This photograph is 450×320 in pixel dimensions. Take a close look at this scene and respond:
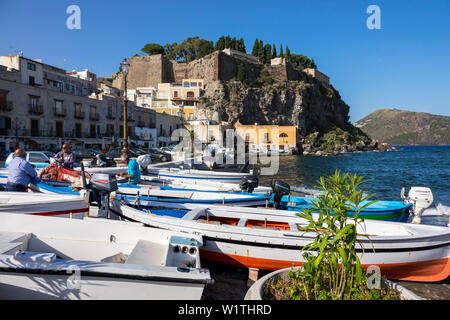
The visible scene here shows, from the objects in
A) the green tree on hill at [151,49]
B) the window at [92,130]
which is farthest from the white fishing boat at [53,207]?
the green tree on hill at [151,49]

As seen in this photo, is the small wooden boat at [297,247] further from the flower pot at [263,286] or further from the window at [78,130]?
the window at [78,130]

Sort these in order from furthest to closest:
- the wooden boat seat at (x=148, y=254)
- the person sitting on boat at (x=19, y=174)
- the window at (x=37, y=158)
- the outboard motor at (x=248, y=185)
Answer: the window at (x=37, y=158) < the outboard motor at (x=248, y=185) < the person sitting on boat at (x=19, y=174) < the wooden boat seat at (x=148, y=254)

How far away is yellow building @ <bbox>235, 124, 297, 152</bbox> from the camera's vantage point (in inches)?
2459

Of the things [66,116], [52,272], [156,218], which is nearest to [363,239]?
[156,218]

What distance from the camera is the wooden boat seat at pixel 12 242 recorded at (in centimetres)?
365

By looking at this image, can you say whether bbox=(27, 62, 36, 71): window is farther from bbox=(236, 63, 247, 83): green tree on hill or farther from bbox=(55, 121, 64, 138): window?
bbox=(236, 63, 247, 83): green tree on hill

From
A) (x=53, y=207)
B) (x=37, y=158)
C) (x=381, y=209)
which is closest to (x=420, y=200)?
(x=381, y=209)

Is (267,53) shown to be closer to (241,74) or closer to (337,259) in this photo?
(241,74)

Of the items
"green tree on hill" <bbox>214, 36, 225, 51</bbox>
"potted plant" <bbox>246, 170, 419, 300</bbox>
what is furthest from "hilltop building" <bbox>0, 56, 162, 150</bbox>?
"green tree on hill" <bbox>214, 36, 225, 51</bbox>

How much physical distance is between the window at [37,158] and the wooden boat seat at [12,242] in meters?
11.9

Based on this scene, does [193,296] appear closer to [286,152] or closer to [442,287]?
[442,287]

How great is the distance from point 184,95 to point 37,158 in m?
54.7

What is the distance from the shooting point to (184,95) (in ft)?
219

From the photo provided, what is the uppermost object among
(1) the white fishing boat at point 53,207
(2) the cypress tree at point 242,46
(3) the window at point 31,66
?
(2) the cypress tree at point 242,46
